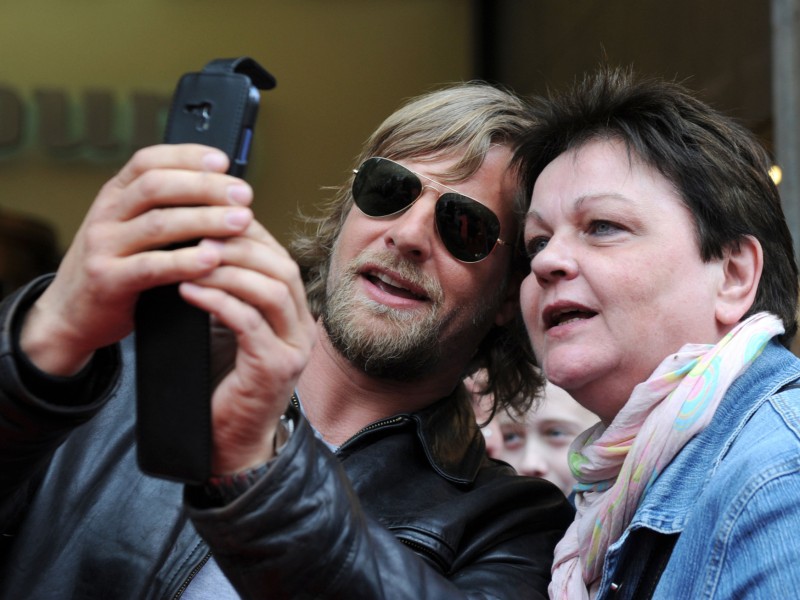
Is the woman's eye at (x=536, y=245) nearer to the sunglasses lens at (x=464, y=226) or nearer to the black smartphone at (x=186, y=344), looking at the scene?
the sunglasses lens at (x=464, y=226)

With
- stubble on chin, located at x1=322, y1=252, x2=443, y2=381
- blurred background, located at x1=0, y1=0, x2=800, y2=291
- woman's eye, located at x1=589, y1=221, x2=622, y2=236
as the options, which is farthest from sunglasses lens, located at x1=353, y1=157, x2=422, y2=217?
blurred background, located at x1=0, y1=0, x2=800, y2=291

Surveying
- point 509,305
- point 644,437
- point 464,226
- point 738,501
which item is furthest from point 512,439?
point 738,501

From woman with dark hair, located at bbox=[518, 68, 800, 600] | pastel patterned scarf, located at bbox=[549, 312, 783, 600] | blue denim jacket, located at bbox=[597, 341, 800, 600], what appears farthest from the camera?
pastel patterned scarf, located at bbox=[549, 312, 783, 600]

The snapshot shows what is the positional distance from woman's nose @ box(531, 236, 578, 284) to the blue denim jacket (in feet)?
1.51

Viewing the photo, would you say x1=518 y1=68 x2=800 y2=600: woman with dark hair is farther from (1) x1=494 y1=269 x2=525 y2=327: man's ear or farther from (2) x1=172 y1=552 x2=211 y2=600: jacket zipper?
(2) x1=172 y1=552 x2=211 y2=600: jacket zipper

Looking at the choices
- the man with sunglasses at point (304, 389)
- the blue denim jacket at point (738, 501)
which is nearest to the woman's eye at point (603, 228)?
the blue denim jacket at point (738, 501)

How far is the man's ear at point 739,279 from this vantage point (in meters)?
2.35

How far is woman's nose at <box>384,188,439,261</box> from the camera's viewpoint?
294 cm

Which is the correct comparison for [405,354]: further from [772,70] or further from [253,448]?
[772,70]

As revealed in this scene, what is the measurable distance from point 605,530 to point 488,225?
1.06 metres

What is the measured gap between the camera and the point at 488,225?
3023mm

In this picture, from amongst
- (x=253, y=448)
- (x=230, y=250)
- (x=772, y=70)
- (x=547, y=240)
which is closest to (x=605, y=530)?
(x=547, y=240)

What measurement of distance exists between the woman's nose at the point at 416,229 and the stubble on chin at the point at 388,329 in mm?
36

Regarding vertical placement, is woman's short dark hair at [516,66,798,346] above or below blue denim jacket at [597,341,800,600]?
above
